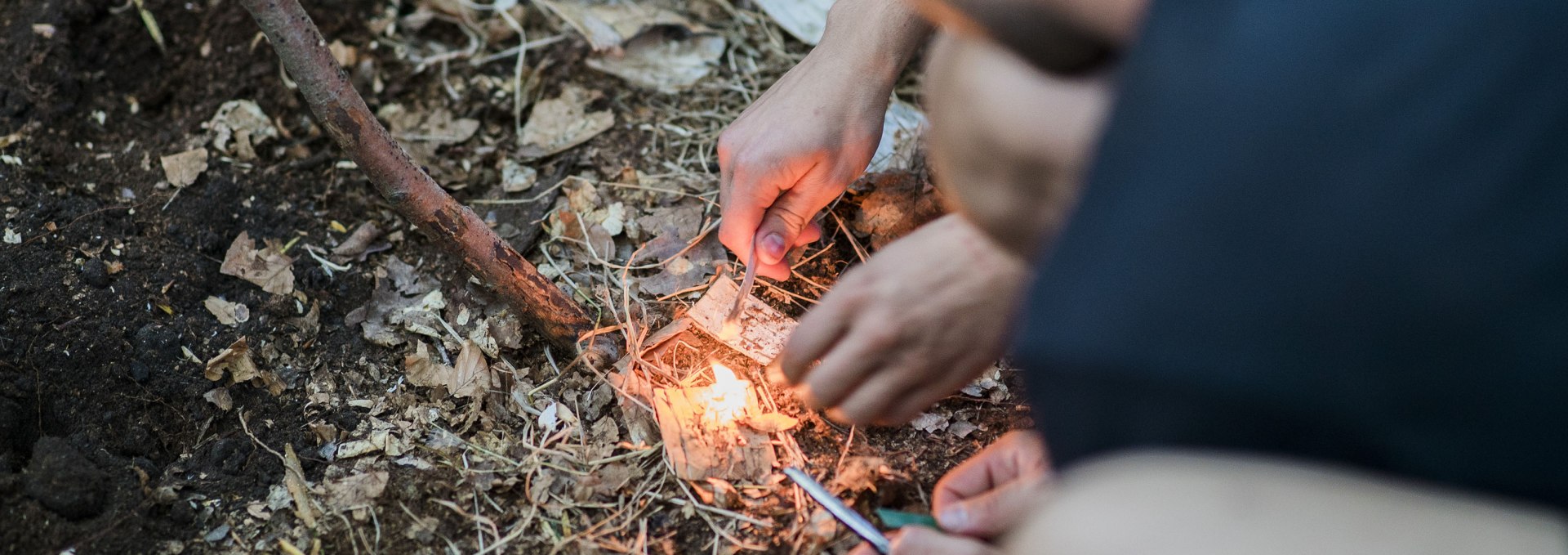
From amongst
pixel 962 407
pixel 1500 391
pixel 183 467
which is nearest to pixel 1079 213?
pixel 1500 391

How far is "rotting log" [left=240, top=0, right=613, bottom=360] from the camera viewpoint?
149 centimetres

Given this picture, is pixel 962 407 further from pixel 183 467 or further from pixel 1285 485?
pixel 183 467

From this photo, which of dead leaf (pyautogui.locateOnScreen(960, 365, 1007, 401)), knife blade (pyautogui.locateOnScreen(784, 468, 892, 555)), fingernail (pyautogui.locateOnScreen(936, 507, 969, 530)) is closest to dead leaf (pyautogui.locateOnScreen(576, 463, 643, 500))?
knife blade (pyautogui.locateOnScreen(784, 468, 892, 555))

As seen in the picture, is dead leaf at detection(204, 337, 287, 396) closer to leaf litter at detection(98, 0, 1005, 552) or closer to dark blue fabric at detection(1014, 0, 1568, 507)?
leaf litter at detection(98, 0, 1005, 552)

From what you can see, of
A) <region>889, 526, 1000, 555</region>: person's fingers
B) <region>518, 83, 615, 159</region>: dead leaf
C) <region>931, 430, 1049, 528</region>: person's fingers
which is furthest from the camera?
<region>518, 83, 615, 159</region>: dead leaf

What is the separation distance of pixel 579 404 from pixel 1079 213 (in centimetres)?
124

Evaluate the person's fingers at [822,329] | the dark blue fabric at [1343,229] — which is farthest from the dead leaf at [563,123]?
the dark blue fabric at [1343,229]

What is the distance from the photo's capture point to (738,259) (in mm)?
2178

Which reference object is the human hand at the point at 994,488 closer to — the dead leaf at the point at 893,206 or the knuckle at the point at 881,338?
the knuckle at the point at 881,338

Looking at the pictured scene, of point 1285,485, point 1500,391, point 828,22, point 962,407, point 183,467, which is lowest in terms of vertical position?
point 183,467

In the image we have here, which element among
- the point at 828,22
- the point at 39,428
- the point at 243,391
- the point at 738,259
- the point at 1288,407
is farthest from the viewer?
the point at 738,259

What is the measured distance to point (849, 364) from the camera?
1.38 meters

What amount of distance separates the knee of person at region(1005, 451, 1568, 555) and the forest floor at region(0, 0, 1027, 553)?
2.61ft

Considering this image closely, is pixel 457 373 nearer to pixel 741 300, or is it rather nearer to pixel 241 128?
pixel 741 300
